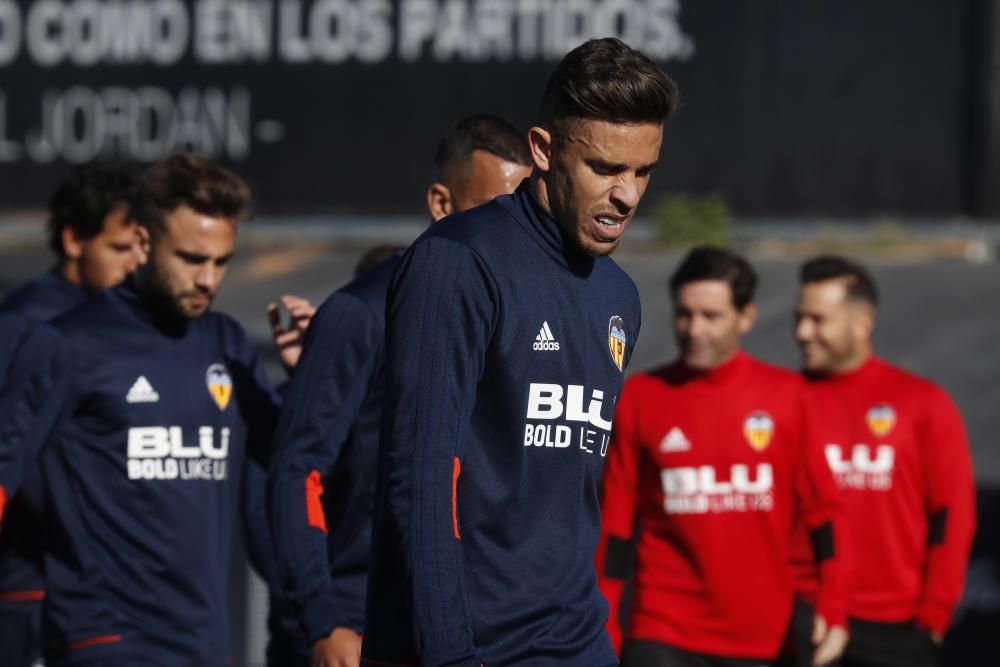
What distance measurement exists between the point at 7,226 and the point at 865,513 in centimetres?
876

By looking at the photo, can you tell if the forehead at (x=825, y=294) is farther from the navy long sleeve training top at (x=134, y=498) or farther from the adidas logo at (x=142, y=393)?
the adidas logo at (x=142, y=393)

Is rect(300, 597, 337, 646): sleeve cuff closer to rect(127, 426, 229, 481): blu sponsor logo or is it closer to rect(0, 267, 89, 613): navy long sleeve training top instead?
rect(127, 426, 229, 481): blu sponsor logo

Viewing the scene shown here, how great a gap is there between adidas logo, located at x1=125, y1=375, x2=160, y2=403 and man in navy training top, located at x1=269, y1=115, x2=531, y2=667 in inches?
24.4

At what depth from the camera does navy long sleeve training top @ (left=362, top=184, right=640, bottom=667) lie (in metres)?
2.85

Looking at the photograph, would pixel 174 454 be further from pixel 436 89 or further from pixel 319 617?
pixel 436 89

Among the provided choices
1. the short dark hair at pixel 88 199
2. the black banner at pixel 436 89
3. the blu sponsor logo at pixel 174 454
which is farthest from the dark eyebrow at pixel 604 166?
the black banner at pixel 436 89

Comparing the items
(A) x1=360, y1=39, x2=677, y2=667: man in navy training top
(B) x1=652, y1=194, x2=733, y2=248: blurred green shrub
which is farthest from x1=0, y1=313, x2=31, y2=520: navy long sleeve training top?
(B) x1=652, y1=194, x2=733, y2=248: blurred green shrub

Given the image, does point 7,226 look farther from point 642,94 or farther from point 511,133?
point 642,94

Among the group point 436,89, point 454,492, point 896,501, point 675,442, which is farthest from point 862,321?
point 436,89

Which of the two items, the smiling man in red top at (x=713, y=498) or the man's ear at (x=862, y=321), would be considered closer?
the smiling man in red top at (x=713, y=498)

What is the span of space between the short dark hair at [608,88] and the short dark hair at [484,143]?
106cm

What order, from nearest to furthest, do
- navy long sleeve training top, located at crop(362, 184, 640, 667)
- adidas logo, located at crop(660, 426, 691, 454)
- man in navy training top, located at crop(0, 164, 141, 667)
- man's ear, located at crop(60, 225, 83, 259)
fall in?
navy long sleeve training top, located at crop(362, 184, 640, 667) < man in navy training top, located at crop(0, 164, 141, 667) < man's ear, located at crop(60, 225, 83, 259) < adidas logo, located at crop(660, 426, 691, 454)

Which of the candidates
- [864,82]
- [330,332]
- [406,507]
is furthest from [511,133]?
[864,82]

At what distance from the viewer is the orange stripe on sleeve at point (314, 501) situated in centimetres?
388
